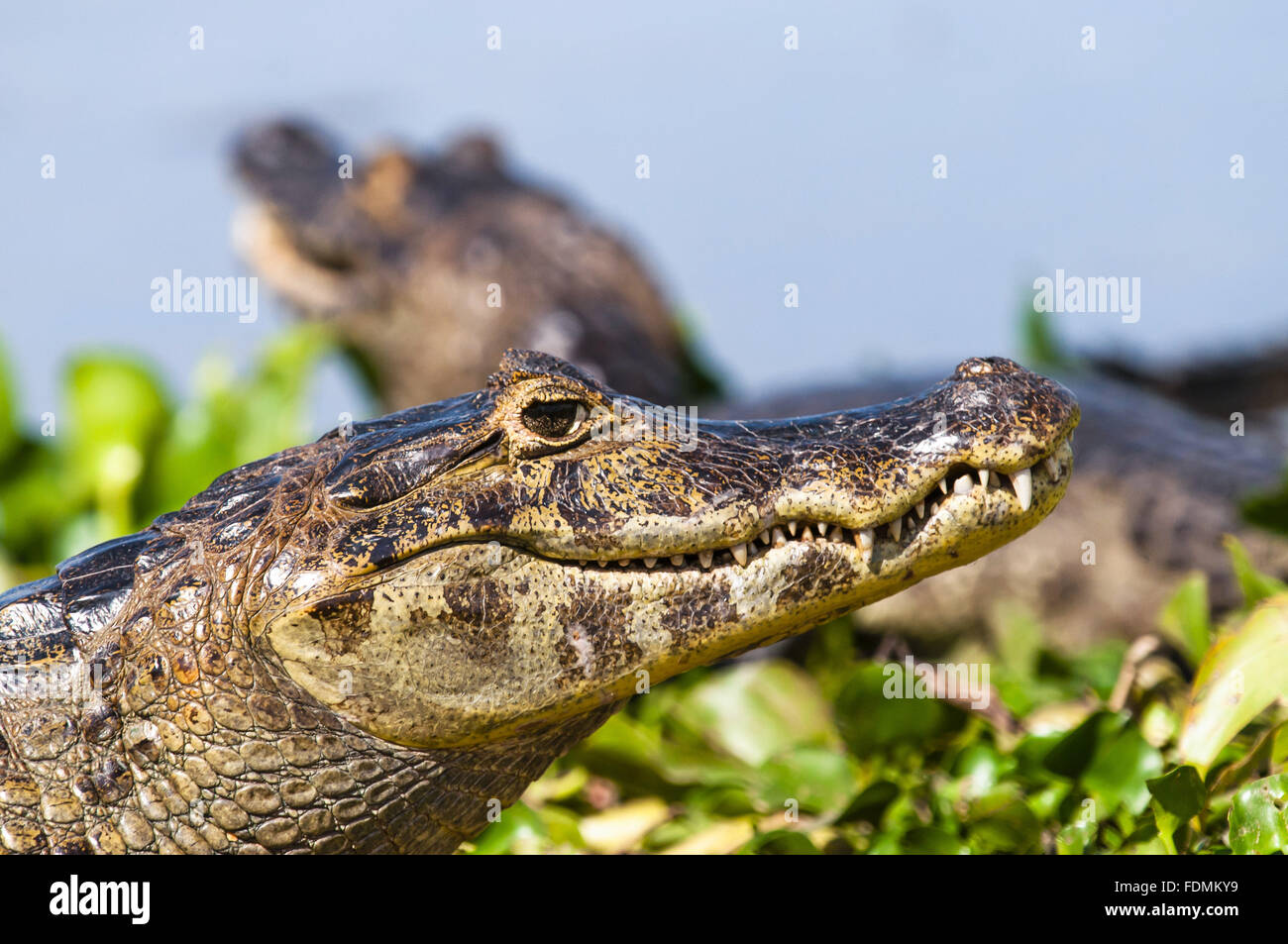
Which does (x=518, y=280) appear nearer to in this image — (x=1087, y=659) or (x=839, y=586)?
(x=1087, y=659)

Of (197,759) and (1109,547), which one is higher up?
(197,759)

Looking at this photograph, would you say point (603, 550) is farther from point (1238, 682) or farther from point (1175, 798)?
point (1238, 682)

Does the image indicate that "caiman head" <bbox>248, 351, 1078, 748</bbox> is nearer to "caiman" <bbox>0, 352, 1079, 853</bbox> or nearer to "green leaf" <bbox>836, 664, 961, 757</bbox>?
"caiman" <bbox>0, 352, 1079, 853</bbox>

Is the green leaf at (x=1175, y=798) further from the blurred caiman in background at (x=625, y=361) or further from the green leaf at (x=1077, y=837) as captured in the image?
the blurred caiman in background at (x=625, y=361)

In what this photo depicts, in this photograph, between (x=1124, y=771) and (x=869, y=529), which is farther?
(x=1124, y=771)

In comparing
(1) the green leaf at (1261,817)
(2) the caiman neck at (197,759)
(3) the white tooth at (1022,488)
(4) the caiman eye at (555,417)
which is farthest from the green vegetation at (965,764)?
(4) the caiman eye at (555,417)

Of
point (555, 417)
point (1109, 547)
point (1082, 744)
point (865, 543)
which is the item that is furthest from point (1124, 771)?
point (1109, 547)

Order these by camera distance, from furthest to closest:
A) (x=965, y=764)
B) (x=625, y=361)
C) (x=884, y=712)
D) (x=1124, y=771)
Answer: (x=625, y=361) < (x=884, y=712) < (x=965, y=764) < (x=1124, y=771)

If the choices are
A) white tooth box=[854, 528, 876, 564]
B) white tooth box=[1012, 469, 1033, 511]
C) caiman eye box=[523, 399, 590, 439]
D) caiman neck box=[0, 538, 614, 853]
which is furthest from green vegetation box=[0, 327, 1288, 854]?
caiman eye box=[523, 399, 590, 439]
